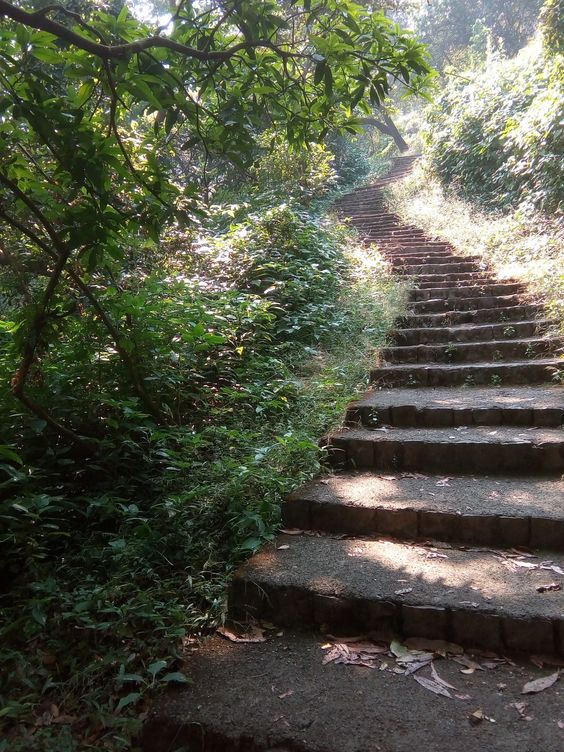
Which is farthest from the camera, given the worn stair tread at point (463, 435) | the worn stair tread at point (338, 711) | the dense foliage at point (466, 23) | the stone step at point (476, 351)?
the dense foliage at point (466, 23)

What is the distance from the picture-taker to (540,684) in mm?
1676

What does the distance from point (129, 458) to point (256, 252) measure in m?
4.17

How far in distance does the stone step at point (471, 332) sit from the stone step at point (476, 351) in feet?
0.48

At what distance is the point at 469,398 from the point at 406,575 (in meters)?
2.04

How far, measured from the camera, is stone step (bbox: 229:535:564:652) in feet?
6.06

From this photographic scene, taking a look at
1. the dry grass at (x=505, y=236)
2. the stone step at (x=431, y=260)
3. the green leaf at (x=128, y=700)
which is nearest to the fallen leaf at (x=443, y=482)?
the green leaf at (x=128, y=700)

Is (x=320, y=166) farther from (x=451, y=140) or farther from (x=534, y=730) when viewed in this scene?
(x=534, y=730)

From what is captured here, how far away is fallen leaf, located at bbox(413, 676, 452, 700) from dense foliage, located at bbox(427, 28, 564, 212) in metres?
7.42

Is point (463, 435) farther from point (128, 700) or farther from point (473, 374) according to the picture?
point (128, 700)

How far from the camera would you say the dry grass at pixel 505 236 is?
18.2ft

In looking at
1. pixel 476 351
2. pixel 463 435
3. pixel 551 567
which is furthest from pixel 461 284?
pixel 551 567

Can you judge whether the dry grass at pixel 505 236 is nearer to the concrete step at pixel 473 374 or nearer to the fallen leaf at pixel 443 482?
the concrete step at pixel 473 374

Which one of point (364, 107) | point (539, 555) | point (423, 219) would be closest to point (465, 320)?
point (364, 107)

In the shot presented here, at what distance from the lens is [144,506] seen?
2.86 metres
